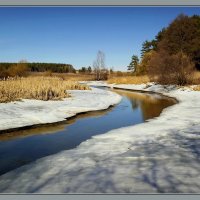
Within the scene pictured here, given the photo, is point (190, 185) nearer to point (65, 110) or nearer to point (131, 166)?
point (131, 166)

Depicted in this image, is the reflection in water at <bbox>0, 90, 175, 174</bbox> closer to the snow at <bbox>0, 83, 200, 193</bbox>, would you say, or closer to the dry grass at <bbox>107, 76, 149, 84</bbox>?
the snow at <bbox>0, 83, 200, 193</bbox>

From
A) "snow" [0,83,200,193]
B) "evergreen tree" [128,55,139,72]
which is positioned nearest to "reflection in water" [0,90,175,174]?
"snow" [0,83,200,193]

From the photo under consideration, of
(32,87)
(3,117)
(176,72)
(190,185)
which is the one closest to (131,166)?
(190,185)

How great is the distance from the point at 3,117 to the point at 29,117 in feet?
2.67

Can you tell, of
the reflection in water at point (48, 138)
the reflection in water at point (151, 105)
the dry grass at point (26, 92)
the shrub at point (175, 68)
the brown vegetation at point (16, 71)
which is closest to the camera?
the reflection in water at point (48, 138)

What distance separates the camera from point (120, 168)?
5.00m

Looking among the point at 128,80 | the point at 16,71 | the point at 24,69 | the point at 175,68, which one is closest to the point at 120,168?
the point at 24,69

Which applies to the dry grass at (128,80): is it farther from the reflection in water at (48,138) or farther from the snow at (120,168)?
the snow at (120,168)

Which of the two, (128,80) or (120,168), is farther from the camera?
(128,80)

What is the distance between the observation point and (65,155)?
600 centimetres

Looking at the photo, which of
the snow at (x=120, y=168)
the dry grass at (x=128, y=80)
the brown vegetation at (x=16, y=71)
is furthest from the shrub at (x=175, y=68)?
the snow at (x=120, y=168)

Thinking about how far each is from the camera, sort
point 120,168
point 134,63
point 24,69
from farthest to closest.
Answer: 1. point 134,63
2. point 24,69
3. point 120,168

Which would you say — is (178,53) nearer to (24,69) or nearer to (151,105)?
(151,105)

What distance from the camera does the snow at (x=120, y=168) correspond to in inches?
166
